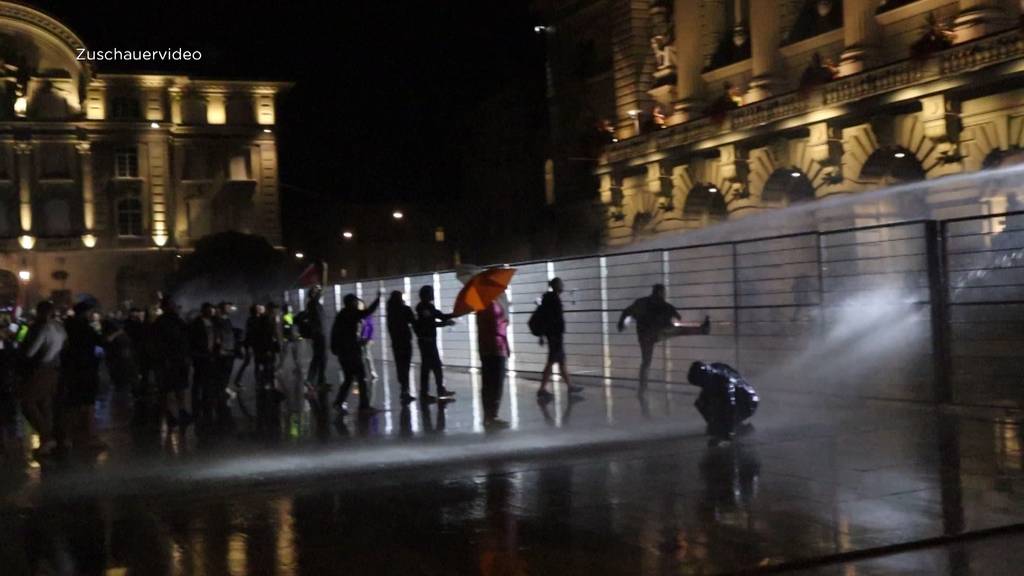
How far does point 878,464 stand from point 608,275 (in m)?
11.5

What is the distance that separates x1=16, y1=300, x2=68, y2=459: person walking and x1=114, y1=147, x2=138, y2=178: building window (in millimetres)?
60563

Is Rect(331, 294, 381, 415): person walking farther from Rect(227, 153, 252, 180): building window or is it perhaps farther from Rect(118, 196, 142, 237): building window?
Rect(227, 153, 252, 180): building window

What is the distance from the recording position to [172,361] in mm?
18219

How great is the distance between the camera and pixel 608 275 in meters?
22.7

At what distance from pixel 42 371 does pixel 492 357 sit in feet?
19.3

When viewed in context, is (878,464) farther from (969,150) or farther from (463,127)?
(463,127)

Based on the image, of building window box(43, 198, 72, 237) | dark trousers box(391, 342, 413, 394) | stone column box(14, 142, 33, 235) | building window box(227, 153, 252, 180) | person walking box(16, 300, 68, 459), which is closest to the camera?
person walking box(16, 300, 68, 459)

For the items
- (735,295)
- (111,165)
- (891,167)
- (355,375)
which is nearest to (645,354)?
(735,295)

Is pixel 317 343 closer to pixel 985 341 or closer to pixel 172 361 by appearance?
pixel 172 361

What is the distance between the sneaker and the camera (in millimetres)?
15750

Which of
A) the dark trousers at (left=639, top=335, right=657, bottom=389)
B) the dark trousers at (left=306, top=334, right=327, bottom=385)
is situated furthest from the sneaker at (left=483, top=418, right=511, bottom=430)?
the dark trousers at (left=306, top=334, right=327, bottom=385)

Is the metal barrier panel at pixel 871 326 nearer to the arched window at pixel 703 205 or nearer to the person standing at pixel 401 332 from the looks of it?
the person standing at pixel 401 332

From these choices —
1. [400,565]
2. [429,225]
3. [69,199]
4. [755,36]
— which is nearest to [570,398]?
[400,565]

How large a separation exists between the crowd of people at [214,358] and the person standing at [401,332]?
0.02 meters
